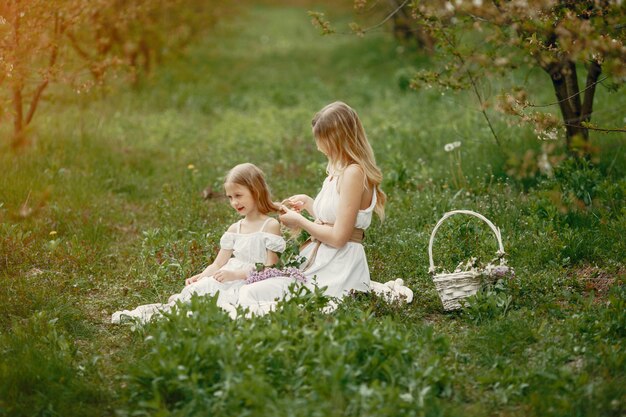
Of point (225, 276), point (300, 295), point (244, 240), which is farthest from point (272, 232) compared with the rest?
point (300, 295)

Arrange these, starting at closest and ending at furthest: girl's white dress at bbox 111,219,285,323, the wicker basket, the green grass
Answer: the green grass
the wicker basket
girl's white dress at bbox 111,219,285,323

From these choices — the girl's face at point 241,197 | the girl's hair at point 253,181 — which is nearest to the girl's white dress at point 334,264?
the girl's hair at point 253,181

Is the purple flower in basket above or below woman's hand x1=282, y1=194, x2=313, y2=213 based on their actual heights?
below

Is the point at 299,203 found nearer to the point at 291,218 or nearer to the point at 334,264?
the point at 291,218

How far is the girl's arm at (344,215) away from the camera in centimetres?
516

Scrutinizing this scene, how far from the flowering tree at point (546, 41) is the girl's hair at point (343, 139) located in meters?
0.88

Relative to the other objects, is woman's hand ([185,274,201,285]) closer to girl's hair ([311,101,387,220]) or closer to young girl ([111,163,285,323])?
young girl ([111,163,285,323])

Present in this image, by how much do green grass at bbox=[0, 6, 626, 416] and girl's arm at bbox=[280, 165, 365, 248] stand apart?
1.48ft

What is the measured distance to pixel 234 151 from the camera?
9516 mm

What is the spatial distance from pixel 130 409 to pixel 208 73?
12973mm

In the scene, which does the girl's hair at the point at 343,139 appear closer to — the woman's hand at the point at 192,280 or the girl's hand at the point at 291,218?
the girl's hand at the point at 291,218

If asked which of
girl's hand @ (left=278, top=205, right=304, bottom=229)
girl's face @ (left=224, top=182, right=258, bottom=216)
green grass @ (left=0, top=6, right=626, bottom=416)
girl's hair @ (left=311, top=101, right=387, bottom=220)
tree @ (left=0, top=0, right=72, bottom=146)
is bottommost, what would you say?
green grass @ (left=0, top=6, right=626, bottom=416)

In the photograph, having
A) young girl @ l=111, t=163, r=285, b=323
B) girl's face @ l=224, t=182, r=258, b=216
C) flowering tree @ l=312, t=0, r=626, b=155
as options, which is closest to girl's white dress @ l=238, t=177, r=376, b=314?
young girl @ l=111, t=163, r=285, b=323

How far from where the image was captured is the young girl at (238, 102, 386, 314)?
16.9 feet
